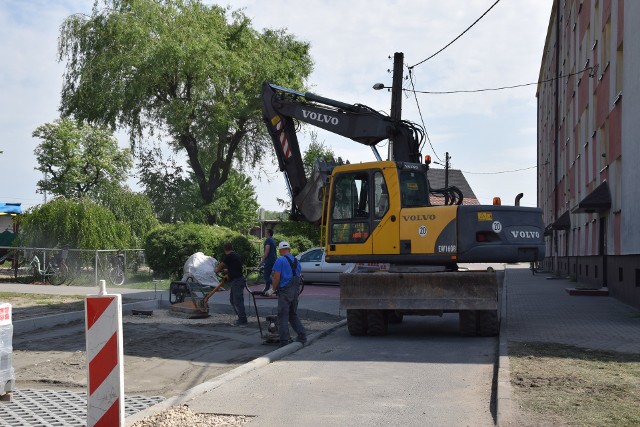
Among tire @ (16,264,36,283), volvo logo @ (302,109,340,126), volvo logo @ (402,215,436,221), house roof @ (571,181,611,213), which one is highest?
volvo logo @ (302,109,340,126)

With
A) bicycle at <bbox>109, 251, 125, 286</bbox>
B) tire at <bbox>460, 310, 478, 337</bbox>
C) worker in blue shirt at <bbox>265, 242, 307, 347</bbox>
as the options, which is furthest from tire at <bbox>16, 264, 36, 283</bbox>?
tire at <bbox>460, 310, 478, 337</bbox>

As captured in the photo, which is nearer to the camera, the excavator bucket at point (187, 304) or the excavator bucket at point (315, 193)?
the excavator bucket at point (315, 193)

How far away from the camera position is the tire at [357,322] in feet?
42.1

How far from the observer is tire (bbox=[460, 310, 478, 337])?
41.4 ft

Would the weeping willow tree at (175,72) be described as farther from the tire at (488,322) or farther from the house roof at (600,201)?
the tire at (488,322)

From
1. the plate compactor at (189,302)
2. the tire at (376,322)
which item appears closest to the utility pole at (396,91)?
the plate compactor at (189,302)

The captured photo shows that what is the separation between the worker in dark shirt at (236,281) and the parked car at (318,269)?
11345 millimetres

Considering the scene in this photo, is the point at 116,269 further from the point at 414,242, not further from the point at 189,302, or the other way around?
the point at 414,242

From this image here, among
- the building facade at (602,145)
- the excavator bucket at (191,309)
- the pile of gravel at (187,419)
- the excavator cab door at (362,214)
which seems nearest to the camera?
the pile of gravel at (187,419)

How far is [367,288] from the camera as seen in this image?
495 inches

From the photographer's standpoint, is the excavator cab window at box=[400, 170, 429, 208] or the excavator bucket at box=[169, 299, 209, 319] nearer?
the excavator cab window at box=[400, 170, 429, 208]

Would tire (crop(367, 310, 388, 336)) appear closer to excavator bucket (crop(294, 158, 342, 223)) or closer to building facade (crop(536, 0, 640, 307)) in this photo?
excavator bucket (crop(294, 158, 342, 223))

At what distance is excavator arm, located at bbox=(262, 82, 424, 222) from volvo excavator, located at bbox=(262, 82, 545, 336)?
2.34 feet

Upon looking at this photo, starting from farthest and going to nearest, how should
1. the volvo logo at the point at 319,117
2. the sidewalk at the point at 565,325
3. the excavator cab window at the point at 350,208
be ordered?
the volvo logo at the point at 319,117, the excavator cab window at the point at 350,208, the sidewalk at the point at 565,325
